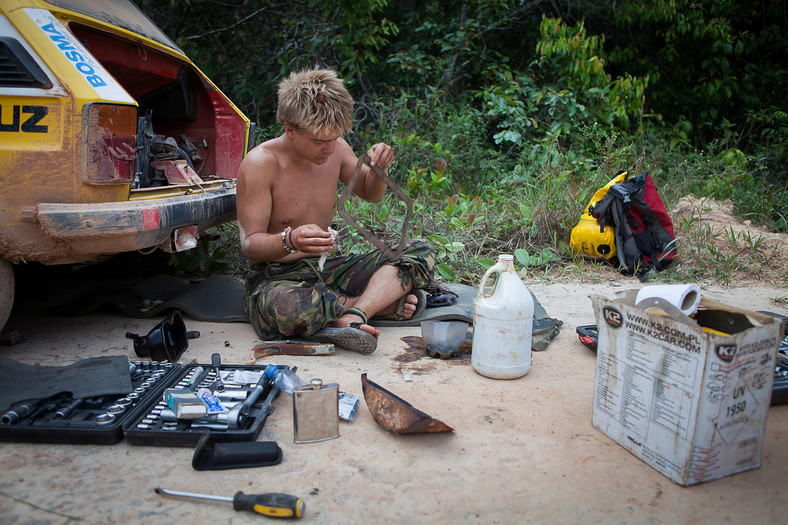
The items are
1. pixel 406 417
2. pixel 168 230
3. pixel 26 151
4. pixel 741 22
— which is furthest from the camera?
pixel 741 22

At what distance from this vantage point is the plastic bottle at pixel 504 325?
8.16 feet

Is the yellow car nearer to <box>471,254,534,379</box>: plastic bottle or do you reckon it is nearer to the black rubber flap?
the black rubber flap

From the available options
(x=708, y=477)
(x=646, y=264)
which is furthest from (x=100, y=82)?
(x=646, y=264)

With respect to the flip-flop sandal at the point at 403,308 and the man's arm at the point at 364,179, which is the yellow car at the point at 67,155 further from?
the flip-flop sandal at the point at 403,308

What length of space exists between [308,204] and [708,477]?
2339 mm

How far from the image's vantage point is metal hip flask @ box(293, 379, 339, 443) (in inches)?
76.6

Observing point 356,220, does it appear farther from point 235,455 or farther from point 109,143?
point 235,455

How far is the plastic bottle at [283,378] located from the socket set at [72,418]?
17.0 inches

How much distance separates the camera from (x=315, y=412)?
1.97 metres

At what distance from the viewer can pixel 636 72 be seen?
8992 mm

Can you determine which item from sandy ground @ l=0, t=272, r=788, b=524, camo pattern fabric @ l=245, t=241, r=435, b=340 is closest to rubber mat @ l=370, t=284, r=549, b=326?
camo pattern fabric @ l=245, t=241, r=435, b=340

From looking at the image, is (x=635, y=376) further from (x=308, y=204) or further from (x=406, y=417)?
(x=308, y=204)

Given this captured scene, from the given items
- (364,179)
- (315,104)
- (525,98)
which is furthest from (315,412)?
(525,98)

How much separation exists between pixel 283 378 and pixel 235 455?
0.56 meters
